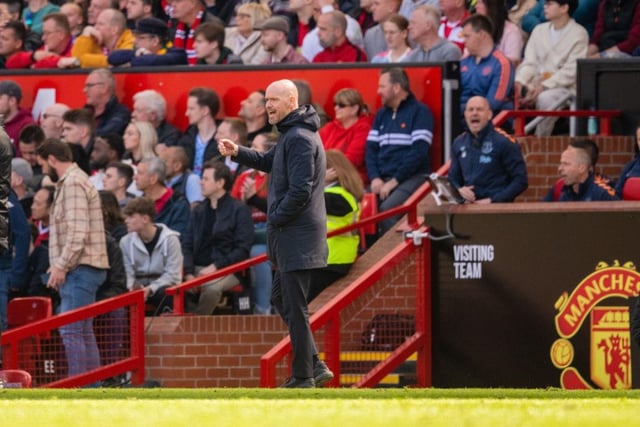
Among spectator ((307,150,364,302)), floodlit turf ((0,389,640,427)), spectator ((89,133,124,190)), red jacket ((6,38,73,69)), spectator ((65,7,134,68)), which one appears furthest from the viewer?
spectator ((65,7,134,68))

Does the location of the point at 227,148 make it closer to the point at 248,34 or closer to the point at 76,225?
the point at 76,225

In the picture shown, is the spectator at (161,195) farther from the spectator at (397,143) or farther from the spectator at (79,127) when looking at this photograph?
the spectator at (397,143)

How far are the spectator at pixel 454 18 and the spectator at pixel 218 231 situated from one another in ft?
10.5

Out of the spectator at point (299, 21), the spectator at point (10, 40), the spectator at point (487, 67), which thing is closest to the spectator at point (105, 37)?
Result: the spectator at point (10, 40)

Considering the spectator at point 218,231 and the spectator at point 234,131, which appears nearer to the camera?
the spectator at point 218,231

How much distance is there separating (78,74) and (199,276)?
3566 millimetres

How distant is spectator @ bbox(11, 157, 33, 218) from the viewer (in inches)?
632

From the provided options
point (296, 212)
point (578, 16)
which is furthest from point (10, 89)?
point (296, 212)

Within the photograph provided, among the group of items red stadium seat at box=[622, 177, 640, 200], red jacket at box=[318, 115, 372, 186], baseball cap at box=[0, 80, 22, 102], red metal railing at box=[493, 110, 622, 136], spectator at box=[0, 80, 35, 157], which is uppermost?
baseball cap at box=[0, 80, 22, 102]

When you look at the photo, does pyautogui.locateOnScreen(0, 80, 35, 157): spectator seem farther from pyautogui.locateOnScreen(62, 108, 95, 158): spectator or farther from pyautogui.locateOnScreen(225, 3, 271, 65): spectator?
pyautogui.locateOnScreen(225, 3, 271, 65): spectator

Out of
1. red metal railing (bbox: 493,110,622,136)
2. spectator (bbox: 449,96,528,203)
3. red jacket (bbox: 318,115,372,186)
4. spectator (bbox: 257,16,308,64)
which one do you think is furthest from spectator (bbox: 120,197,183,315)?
red metal railing (bbox: 493,110,622,136)

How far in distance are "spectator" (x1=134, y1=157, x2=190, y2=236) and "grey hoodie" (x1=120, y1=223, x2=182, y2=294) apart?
590mm

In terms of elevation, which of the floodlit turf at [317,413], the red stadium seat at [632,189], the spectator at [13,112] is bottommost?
the floodlit turf at [317,413]

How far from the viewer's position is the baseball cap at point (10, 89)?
16.8m
